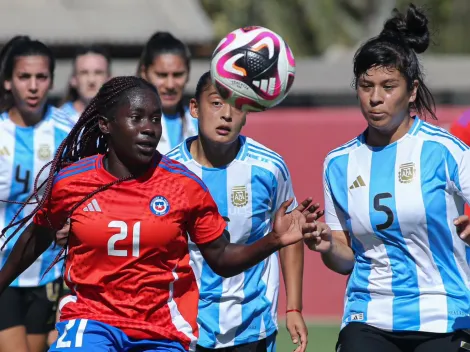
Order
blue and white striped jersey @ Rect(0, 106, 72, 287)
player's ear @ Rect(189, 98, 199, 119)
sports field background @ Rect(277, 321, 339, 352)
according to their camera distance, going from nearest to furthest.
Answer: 1. player's ear @ Rect(189, 98, 199, 119)
2. blue and white striped jersey @ Rect(0, 106, 72, 287)
3. sports field background @ Rect(277, 321, 339, 352)

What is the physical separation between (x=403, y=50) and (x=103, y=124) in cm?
157

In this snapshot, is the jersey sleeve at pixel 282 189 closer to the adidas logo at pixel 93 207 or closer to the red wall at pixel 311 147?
the adidas logo at pixel 93 207

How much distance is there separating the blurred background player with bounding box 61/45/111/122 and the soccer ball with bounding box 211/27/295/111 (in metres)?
3.20

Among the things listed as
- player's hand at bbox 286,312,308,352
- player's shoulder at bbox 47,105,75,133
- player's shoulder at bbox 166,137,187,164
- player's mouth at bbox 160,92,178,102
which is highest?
player's mouth at bbox 160,92,178,102

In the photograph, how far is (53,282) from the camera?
7.42 metres

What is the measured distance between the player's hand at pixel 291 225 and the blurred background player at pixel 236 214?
1.01m

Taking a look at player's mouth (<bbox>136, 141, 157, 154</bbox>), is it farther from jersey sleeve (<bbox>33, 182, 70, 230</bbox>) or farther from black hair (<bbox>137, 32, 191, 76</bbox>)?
black hair (<bbox>137, 32, 191, 76</bbox>)

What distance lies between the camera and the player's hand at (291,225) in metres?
5.07

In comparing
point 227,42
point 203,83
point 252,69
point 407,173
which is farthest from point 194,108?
point 407,173

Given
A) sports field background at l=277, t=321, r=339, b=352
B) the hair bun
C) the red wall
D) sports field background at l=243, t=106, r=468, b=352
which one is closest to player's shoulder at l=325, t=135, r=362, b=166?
the hair bun

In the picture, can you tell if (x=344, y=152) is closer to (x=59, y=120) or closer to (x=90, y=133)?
(x=90, y=133)

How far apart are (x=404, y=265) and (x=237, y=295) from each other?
105 cm

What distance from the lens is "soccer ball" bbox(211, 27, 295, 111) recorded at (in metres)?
5.85

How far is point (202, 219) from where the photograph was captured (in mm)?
5234
